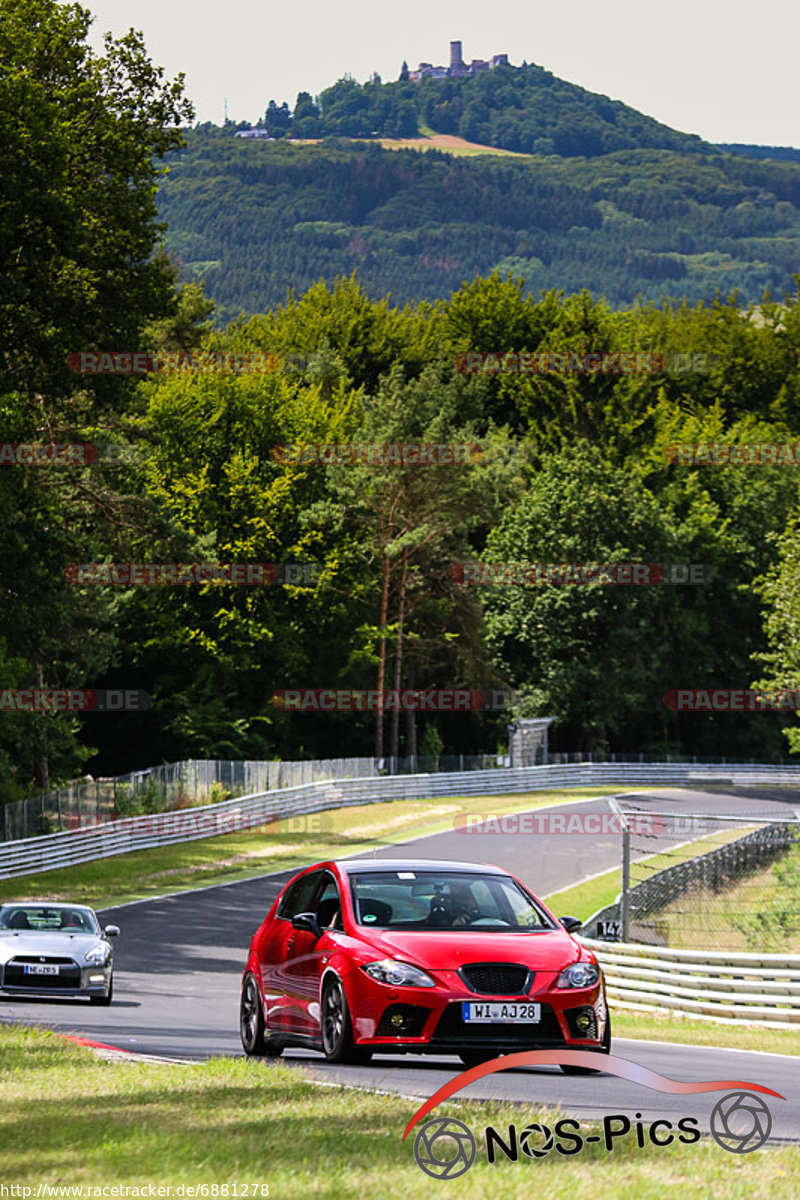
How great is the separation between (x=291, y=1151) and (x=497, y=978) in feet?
10.7

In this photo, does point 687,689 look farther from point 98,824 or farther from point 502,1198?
point 502,1198

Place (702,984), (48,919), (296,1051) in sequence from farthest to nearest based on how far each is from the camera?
(702,984)
(48,919)
(296,1051)

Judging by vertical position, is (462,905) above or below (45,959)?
above

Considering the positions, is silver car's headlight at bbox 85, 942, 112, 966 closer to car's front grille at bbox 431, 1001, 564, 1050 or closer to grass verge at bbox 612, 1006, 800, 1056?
grass verge at bbox 612, 1006, 800, 1056

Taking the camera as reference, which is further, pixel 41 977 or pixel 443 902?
pixel 41 977

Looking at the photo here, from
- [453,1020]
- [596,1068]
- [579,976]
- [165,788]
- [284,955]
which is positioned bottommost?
[165,788]

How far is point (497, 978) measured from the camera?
10.7 meters

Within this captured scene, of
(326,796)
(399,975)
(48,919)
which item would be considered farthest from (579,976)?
(326,796)

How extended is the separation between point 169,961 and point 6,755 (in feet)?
59.7

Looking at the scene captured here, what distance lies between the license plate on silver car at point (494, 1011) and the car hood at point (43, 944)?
11092mm

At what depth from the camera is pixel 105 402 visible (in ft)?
110

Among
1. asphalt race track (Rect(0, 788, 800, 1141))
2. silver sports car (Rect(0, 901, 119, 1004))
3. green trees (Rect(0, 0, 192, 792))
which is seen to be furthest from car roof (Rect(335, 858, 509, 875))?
green trees (Rect(0, 0, 192, 792))

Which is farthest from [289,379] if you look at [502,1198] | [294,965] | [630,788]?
[502,1198]

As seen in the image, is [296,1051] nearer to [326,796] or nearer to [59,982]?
[59,982]
